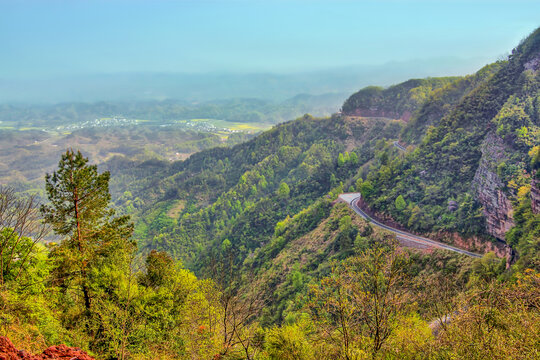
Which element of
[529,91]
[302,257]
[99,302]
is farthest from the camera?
[302,257]

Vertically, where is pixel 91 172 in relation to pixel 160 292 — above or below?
above

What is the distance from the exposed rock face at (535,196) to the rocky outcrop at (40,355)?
49.2 meters

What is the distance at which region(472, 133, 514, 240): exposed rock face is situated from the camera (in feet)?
152

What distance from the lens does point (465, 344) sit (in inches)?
623

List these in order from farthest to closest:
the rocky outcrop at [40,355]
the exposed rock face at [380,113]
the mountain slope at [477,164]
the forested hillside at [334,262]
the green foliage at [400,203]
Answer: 1. the exposed rock face at [380,113]
2. the green foliage at [400,203]
3. the mountain slope at [477,164]
4. the forested hillside at [334,262]
5. the rocky outcrop at [40,355]

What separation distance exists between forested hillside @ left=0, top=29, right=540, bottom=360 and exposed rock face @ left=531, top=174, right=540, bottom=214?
376 mm

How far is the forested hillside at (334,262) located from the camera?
1956cm

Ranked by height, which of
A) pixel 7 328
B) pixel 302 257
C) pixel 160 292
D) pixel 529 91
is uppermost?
pixel 529 91

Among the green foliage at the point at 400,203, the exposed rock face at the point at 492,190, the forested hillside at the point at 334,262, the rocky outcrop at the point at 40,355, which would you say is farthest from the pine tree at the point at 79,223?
the green foliage at the point at 400,203

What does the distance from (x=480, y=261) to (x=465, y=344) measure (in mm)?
32401

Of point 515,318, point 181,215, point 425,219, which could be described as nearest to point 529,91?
point 425,219

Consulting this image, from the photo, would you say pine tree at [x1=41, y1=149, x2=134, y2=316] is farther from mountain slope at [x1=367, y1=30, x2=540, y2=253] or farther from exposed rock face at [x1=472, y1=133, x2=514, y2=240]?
mountain slope at [x1=367, y1=30, x2=540, y2=253]

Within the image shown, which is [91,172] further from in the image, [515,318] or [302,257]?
[302,257]

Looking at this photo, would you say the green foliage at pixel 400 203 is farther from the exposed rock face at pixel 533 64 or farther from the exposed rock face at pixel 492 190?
the exposed rock face at pixel 533 64
